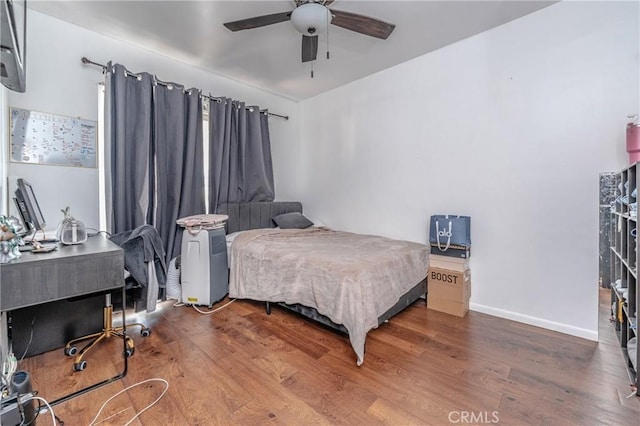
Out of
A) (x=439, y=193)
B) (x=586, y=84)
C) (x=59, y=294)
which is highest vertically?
(x=586, y=84)

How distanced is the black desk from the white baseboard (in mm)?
2955

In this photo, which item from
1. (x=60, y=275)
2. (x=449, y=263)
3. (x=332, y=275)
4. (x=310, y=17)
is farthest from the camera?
(x=449, y=263)

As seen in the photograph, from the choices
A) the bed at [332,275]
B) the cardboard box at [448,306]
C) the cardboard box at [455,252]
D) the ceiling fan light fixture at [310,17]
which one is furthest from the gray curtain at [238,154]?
the cardboard box at [448,306]

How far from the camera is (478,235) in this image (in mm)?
2768

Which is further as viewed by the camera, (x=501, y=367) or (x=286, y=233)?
(x=286, y=233)

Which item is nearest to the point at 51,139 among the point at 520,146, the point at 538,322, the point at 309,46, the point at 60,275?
the point at 60,275

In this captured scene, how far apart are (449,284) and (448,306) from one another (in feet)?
0.70

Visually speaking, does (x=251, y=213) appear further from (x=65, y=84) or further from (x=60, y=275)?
(x=60, y=275)

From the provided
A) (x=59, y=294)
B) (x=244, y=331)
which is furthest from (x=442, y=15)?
(x=59, y=294)

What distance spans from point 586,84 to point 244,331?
3354mm

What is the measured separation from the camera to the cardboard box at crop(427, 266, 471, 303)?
2.62m

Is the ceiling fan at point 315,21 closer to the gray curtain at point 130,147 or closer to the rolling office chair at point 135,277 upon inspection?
the gray curtain at point 130,147

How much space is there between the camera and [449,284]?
8.82 feet

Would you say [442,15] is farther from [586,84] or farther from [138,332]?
[138,332]
